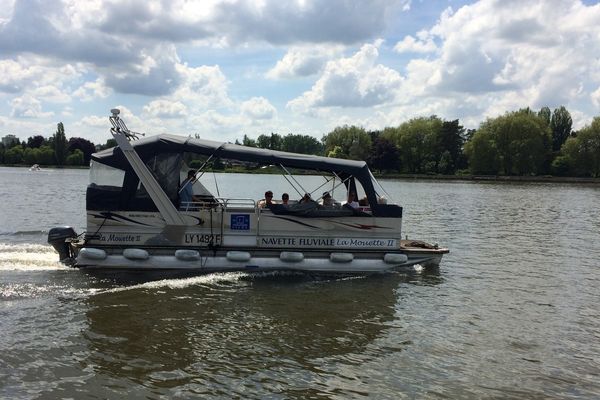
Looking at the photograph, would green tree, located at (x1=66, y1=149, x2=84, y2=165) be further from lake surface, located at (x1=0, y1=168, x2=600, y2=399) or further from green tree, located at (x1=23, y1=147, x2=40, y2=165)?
lake surface, located at (x1=0, y1=168, x2=600, y2=399)

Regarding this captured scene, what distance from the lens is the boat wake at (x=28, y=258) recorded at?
1400cm

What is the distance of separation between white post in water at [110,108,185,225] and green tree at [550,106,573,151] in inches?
4523

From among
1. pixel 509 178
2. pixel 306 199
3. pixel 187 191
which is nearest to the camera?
pixel 187 191

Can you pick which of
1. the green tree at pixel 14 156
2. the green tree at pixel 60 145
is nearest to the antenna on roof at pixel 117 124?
the green tree at pixel 60 145

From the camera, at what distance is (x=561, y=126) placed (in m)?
→ 112

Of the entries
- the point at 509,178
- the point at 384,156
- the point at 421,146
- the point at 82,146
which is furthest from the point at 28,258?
the point at 82,146

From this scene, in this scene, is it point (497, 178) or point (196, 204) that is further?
point (497, 178)

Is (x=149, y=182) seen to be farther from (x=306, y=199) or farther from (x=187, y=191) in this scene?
(x=306, y=199)

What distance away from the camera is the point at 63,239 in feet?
46.2

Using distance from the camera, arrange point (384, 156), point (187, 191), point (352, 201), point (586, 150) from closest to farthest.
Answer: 1. point (187, 191)
2. point (352, 201)
3. point (586, 150)
4. point (384, 156)

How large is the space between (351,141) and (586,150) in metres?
48.1

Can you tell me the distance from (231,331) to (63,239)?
7.05m

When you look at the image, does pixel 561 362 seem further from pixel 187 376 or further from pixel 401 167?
pixel 401 167

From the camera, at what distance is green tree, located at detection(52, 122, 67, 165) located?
422 feet
